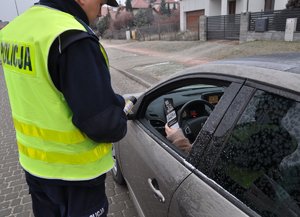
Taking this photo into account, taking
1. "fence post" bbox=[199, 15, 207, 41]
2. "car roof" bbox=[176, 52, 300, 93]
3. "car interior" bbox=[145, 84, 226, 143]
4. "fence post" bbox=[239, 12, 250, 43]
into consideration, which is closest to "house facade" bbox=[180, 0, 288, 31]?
"fence post" bbox=[199, 15, 207, 41]

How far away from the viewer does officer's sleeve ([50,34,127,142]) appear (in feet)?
4.46

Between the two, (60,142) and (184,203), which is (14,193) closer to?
(60,142)

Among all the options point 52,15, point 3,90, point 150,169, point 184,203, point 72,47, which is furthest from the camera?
point 3,90

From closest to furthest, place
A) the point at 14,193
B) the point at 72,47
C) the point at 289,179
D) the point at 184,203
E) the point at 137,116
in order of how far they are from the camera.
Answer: the point at 289,179
the point at 72,47
the point at 184,203
the point at 137,116
the point at 14,193

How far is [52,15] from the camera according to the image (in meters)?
1.46

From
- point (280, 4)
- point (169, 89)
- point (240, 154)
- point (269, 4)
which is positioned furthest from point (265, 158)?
point (269, 4)

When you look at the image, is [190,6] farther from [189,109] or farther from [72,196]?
[72,196]

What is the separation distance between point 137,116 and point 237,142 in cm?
134

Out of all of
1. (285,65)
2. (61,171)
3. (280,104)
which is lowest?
(61,171)

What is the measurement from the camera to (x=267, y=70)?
4.82 ft

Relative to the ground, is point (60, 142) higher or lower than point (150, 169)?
higher

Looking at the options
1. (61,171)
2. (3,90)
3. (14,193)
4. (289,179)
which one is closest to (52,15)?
(61,171)

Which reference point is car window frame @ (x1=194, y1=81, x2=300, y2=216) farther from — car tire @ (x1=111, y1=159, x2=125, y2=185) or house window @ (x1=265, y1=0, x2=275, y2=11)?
house window @ (x1=265, y1=0, x2=275, y2=11)

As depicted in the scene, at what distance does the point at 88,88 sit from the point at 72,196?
666 mm
